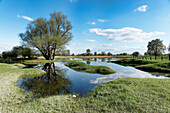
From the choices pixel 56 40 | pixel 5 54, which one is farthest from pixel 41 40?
pixel 5 54

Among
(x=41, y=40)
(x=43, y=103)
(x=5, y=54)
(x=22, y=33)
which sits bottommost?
(x=43, y=103)

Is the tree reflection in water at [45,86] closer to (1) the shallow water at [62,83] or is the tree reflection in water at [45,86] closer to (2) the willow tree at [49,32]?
(1) the shallow water at [62,83]

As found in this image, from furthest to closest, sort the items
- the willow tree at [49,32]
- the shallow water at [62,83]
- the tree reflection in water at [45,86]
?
the willow tree at [49,32] < the shallow water at [62,83] < the tree reflection in water at [45,86]

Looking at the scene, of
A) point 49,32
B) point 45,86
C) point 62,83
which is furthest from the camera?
point 49,32

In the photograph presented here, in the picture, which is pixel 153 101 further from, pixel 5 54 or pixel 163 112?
pixel 5 54

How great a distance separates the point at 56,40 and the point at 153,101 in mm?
42516

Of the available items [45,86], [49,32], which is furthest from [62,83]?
[49,32]

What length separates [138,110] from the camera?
5277mm

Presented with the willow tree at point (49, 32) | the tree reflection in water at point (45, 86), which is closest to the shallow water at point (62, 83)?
the tree reflection in water at point (45, 86)

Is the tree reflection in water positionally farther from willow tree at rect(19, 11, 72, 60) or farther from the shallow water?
willow tree at rect(19, 11, 72, 60)

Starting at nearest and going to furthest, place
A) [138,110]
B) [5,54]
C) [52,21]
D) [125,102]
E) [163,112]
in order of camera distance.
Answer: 1. [163,112]
2. [138,110]
3. [125,102]
4. [52,21]
5. [5,54]

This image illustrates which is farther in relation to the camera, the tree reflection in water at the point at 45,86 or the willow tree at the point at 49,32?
the willow tree at the point at 49,32

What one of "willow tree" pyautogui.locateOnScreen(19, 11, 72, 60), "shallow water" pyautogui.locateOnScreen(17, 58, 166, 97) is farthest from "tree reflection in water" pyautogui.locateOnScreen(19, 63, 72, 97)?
"willow tree" pyautogui.locateOnScreen(19, 11, 72, 60)

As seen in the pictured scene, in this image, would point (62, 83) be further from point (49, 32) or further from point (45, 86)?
point (49, 32)
